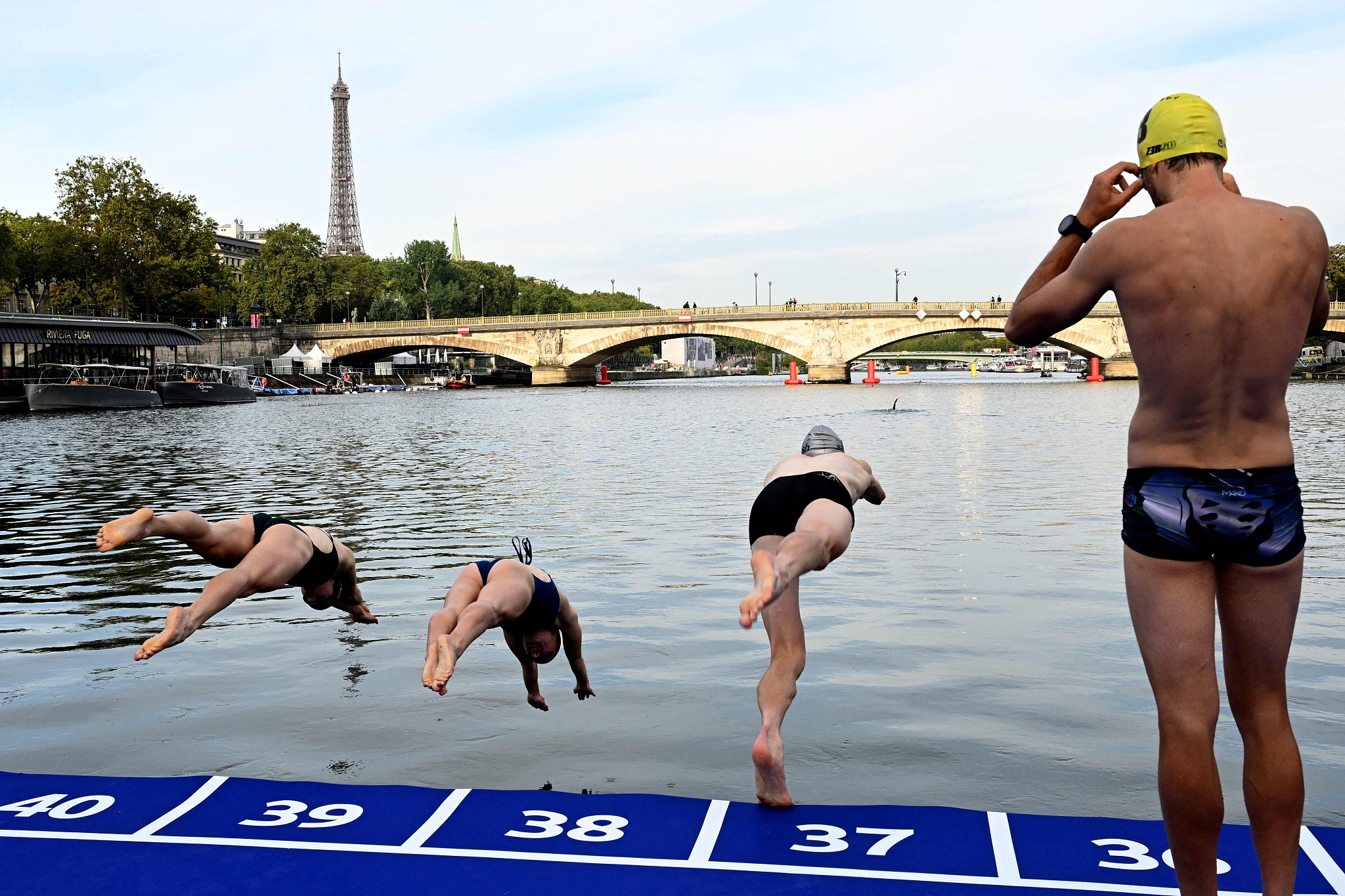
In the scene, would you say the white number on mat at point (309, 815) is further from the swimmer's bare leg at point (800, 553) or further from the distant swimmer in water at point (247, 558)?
the swimmer's bare leg at point (800, 553)

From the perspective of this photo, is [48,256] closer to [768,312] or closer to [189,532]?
[768,312]

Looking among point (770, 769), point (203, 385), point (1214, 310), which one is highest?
point (203, 385)

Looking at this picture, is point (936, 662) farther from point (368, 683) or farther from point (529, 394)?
point (529, 394)

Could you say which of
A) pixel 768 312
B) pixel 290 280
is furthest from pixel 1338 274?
A: pixel 290 280

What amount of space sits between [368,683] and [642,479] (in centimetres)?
1246

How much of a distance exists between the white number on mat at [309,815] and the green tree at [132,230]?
238 ft

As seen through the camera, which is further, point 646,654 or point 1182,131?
point 646,654

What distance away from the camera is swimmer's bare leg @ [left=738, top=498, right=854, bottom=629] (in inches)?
139

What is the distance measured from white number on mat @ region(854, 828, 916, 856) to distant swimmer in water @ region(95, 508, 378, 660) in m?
2.46

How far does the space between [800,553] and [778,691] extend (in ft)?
2.24

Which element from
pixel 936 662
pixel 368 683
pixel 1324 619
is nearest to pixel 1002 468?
pixel 1324 619

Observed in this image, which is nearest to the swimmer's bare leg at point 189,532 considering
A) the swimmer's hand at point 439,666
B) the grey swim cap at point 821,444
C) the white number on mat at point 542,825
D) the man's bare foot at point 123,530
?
the man's bare foot at point 123,530

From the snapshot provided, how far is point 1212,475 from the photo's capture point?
118 inches

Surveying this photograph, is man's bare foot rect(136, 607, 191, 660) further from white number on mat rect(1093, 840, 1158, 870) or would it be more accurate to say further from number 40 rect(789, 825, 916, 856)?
white number on mat rect(1093, 840, 1158, 870)
